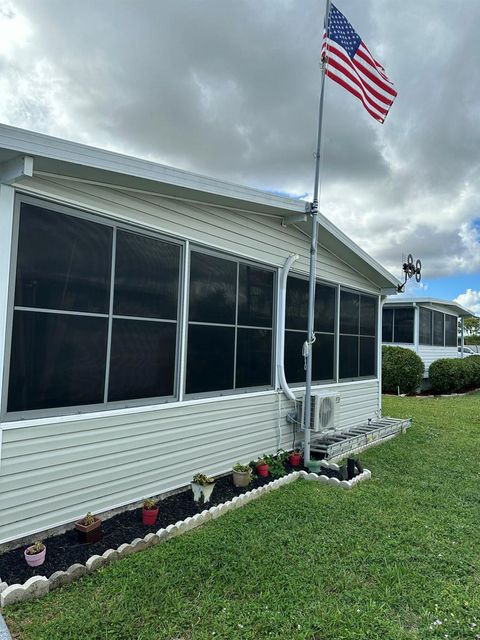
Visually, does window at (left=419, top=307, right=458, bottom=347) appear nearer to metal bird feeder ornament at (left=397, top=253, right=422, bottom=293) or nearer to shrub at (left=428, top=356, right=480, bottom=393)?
shrub at (left=428, top=356, right=480, bottom=393)

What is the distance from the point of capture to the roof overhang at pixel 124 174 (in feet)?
9.31

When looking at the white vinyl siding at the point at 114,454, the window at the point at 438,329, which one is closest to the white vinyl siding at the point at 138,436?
the white vinyl siding at the point at 114,454

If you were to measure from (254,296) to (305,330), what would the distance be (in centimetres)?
140

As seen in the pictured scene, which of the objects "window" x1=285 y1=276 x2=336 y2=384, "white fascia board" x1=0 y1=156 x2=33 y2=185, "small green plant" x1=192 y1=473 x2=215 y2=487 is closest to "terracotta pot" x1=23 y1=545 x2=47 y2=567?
"small green plant" x1=192 y1=473 x2=215 y2=487

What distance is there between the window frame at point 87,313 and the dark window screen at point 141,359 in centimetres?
5

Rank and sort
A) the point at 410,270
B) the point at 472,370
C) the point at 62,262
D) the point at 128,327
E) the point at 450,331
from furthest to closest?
the point at 450,331 < the point at 472,370 < the point at 410,270 < the point at 128,327 < the point at 62,262

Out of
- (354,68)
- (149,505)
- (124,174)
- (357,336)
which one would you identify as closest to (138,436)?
(149,505)

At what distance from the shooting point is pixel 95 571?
2766mm

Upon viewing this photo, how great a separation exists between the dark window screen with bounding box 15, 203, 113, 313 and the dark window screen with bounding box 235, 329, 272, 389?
2.07m

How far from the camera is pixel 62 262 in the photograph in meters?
3.27

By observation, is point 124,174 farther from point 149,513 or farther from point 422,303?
point 422,303

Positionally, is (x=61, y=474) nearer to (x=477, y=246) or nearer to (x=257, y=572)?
(x=257, y=572)

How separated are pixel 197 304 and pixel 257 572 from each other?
2.66 metres

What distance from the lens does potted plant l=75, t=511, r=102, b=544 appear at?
309cm
